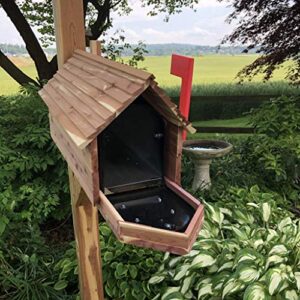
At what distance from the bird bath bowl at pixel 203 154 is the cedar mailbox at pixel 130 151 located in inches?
73.5

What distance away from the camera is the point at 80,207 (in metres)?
1.49

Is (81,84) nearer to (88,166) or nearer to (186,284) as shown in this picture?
(88,166)

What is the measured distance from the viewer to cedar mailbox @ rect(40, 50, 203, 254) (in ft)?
2.96

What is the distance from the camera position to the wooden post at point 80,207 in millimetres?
1346

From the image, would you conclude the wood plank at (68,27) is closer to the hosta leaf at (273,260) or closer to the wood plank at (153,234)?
the wood plank at (153,234)

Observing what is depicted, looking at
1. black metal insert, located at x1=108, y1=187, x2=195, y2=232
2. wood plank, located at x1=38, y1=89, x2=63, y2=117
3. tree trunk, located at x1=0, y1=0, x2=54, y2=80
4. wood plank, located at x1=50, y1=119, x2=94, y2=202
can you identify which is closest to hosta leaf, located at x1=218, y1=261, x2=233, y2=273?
black metal insert, located at x1=108, y1=187, x2=195, y2=232

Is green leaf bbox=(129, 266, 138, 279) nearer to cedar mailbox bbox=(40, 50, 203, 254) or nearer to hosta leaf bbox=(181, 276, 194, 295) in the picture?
hosta leaf bbox=(181, 276, 194, 295)

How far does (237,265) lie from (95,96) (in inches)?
43.8

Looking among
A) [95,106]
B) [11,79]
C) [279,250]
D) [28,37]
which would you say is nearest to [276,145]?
[279,250]

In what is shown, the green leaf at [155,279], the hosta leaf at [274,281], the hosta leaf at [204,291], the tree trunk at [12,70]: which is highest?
the hosta leaf at [274,281]

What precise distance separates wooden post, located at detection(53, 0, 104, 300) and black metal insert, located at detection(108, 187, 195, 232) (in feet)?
1.28

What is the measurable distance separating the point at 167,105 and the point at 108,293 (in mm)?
1372

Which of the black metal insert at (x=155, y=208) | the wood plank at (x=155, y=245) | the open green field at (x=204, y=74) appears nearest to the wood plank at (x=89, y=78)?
the black metal insert at (x=155, y=208)

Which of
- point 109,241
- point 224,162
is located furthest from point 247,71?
point 109,241
